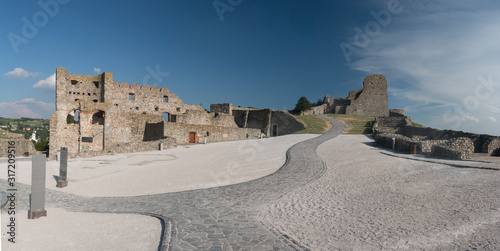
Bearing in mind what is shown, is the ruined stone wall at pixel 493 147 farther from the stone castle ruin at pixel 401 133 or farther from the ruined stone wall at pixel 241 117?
the ruined stone wall at pixel 241 117

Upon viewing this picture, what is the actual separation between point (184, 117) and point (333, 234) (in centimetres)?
2787

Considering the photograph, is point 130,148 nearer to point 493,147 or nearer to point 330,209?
point 330,209

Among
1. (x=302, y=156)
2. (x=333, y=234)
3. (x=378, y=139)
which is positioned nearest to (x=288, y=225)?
(x=333, y=234)

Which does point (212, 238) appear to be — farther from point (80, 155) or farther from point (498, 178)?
point (80, 155)

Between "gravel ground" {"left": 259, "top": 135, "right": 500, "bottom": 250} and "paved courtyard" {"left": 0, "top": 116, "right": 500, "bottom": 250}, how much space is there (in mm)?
18

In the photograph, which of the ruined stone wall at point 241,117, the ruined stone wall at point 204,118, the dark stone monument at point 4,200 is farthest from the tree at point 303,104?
the dark stone monument at point 4,200

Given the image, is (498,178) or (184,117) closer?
(498,178)

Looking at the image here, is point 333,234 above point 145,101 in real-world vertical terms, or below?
below

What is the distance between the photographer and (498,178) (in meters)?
7.77

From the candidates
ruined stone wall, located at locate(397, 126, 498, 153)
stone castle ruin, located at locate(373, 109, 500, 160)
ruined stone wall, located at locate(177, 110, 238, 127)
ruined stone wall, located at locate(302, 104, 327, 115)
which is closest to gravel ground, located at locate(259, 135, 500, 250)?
stone castle ruin, located at locate(373, 109, 500, 160)

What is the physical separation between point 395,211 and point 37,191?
834cm

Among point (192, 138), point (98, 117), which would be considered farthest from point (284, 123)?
point (98, 117)

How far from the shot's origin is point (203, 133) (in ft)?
84.0

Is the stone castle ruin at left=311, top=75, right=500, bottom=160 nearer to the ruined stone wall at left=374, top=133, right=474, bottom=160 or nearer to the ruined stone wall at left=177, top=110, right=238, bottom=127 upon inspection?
the ruined stone wall at left=374, top=133, right=474, bottom=160
